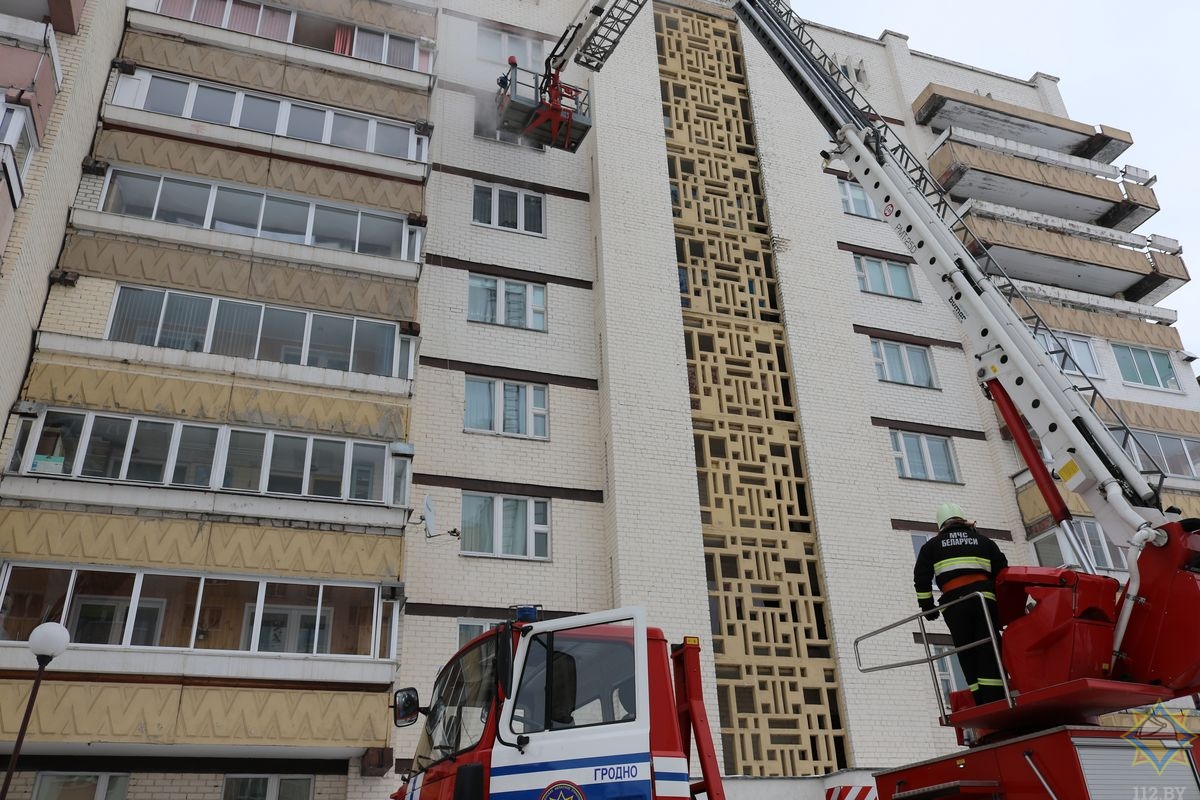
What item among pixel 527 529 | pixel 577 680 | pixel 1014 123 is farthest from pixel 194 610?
pixel 1014 123

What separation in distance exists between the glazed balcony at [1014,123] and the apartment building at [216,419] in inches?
639

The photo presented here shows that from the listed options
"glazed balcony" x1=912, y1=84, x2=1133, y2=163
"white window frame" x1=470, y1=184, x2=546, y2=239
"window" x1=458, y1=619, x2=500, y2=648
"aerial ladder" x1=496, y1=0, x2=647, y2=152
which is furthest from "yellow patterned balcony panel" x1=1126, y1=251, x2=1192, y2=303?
"window" x1=458, y1=619, x2=500, y2=648

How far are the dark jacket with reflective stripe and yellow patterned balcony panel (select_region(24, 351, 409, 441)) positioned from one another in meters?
9.77

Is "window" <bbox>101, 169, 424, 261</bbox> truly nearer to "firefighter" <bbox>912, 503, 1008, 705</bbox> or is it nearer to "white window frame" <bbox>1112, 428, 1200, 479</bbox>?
"firefighter" <bbox>912, 503, 1008, 705</bbox>

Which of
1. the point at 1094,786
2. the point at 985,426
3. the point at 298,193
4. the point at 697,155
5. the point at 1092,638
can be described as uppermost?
the point at 697,155

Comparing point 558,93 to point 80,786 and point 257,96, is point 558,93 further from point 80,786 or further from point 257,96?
point 80,786

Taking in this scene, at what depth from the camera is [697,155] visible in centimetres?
2366

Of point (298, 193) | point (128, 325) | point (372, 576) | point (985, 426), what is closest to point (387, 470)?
point (372, 576)

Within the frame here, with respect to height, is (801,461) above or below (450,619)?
above

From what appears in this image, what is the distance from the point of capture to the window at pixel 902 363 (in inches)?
907

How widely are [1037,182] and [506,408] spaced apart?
717 inches

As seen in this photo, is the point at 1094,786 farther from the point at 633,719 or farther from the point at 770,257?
the point at 770,257

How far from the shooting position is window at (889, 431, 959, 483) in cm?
2192

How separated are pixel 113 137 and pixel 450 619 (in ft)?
36.5
